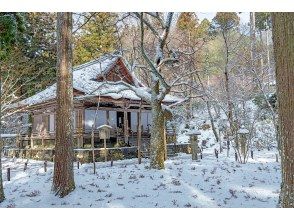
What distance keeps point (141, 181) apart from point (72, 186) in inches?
82.1

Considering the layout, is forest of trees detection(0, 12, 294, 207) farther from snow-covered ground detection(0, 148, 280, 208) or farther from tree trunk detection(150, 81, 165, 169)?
snow-covered ground detection(0, 148, 280, 208)

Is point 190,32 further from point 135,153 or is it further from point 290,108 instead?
point 290,108

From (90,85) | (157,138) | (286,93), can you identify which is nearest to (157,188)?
(157,138)

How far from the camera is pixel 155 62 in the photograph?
39.3 ft

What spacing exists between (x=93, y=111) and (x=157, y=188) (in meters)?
10.8

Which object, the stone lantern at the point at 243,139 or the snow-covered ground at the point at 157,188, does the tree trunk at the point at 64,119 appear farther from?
the stone lantern at the point at 243,139

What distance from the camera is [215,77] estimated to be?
2912cm

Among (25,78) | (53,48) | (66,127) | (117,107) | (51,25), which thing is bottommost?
(66,127)

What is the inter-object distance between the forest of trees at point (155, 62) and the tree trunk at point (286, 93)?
0.01 m

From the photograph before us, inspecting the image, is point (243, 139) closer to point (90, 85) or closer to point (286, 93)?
point (90, 85)

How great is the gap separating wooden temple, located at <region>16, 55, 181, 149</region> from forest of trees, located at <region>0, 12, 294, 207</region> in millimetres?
1116

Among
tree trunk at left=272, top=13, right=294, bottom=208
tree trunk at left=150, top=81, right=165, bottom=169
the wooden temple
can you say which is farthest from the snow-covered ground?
the wooden temple

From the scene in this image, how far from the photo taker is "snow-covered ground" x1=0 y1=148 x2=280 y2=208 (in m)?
7.57
